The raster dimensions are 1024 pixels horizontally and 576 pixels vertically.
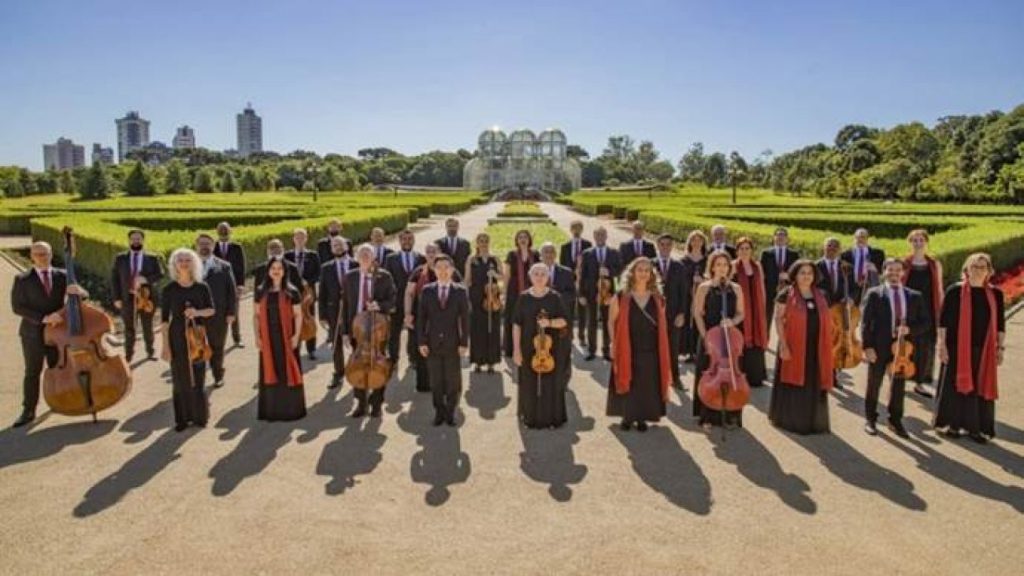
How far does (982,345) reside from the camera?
277 inches

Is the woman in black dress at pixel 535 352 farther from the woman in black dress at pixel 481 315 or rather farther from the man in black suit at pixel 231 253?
the man in black suit at pixel 231 253

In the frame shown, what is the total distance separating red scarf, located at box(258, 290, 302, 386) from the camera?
7457 millimetres

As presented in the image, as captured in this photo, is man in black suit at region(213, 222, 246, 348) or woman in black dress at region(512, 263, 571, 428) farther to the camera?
man in black suit at region(213, 222, 246, 348)

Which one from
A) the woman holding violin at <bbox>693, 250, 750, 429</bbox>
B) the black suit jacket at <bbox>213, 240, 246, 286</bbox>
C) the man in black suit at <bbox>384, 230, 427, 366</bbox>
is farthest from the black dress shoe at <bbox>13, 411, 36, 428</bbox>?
the woman holding violin at <bbox>693, 250, 750, 429</bbox>

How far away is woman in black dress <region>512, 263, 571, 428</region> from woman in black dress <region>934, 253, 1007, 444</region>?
3703 mm

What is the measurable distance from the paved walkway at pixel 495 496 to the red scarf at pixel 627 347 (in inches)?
21.2

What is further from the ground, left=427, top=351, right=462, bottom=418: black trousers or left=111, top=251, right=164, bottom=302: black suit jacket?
left=111, top=251, right=164, bottom=302: black suit jacket

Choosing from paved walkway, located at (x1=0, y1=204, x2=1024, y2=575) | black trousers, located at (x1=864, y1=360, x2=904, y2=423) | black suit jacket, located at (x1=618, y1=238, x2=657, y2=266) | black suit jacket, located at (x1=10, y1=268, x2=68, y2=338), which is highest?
black suit jacket, located at (x1=618, y1=238, x2=657, y2=266)

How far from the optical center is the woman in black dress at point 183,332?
728 cm

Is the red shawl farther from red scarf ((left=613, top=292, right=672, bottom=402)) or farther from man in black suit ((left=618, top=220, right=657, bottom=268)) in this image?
man in black suit ((left=618, top=220, right=657, bottom=268))

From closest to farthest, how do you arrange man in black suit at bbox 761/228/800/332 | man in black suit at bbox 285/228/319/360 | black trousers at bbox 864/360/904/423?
black trousers at bbox 864/360/904/423 < man in black suit at bbox 761/228/800/332 < man in black suit at bbox 285/228/319/360

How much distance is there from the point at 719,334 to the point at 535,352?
1766 millimetres

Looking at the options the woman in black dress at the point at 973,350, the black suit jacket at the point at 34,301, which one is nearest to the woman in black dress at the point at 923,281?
the woman in black dress at the point at 973,350

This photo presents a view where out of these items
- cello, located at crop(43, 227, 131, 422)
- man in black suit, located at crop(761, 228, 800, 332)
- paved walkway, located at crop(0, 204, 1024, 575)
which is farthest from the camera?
man in black suit, located at crop(761, 228, 800, 332)
